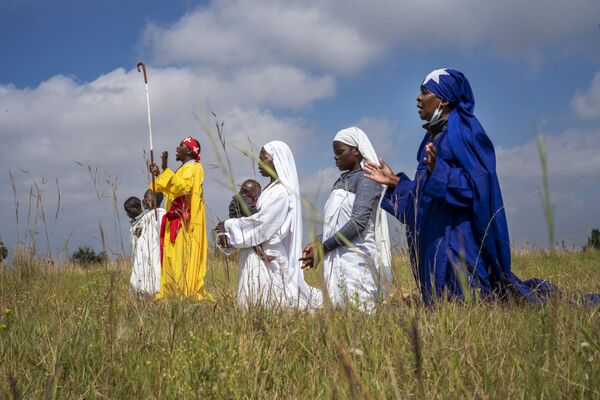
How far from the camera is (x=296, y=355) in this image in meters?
2.33

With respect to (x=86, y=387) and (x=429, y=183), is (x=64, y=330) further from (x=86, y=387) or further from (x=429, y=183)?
(x=429, y=183)

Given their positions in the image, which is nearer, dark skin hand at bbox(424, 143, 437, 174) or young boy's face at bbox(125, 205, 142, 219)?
dark skin hand at bbox(424, 143, 437, 174)

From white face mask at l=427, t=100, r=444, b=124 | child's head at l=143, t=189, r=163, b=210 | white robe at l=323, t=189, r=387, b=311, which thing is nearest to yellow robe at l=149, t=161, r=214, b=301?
child's head at l=143, t=189, r=163, b=210

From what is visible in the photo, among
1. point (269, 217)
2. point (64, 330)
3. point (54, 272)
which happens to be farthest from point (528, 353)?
point (54, 272)

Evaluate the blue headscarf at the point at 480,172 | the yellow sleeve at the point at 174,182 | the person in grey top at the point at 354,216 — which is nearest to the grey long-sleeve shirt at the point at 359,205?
the person in grey top at the point at 354,216

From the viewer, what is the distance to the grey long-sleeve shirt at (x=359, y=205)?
4.41m

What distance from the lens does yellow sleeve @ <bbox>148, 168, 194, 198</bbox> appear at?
6809 mm

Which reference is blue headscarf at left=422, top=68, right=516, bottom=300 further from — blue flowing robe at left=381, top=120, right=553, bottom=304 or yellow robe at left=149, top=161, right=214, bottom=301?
yellow robe at left=149, top=161, right=214, bottom=301

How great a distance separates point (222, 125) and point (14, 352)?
1594 millimetres

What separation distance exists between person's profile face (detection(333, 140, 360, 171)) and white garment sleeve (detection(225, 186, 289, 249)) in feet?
2.19

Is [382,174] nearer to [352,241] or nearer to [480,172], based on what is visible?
[480,172]

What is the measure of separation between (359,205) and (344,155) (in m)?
0.49

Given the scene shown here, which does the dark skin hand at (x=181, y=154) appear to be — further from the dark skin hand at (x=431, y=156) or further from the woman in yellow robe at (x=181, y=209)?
the dark skin hand at (x=431, y=156)

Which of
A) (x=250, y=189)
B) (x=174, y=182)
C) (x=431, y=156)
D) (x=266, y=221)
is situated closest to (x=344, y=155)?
(x=266, y=221)
